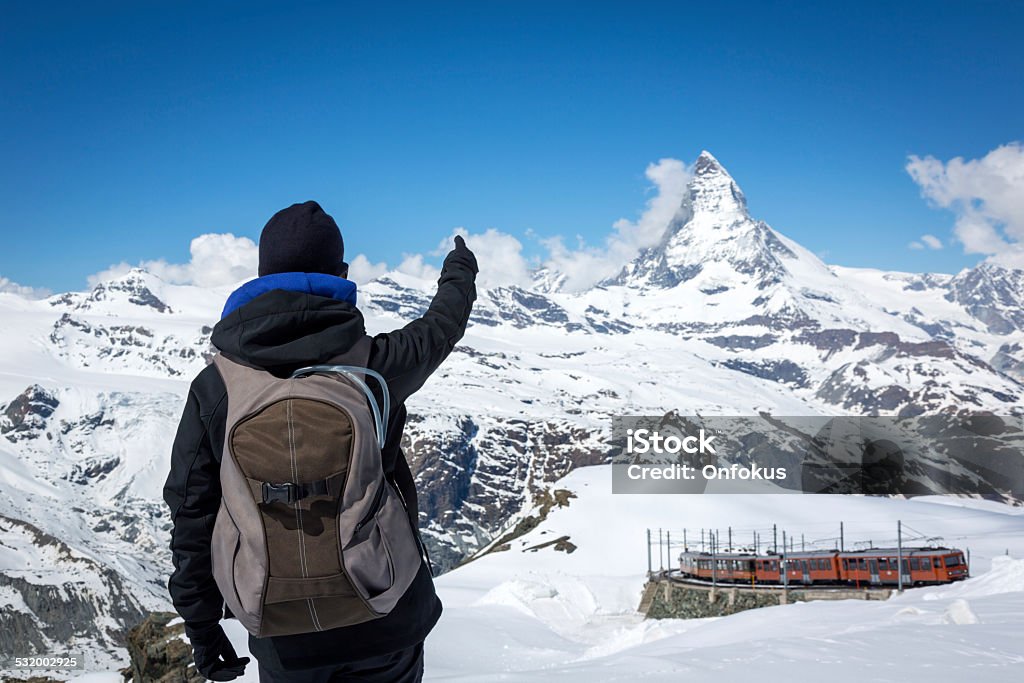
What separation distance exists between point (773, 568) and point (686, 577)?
6390mm

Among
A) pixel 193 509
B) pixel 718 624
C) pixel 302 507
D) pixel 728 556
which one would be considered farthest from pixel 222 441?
pixel 728 556

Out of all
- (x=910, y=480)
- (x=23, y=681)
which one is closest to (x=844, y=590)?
(x=23, y=681)

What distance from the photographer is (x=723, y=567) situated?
43.9 meters

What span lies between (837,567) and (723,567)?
21.6ft

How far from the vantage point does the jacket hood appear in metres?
3.32

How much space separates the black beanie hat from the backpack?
23.2 inches

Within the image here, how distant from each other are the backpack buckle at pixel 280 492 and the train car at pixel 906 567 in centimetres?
3933

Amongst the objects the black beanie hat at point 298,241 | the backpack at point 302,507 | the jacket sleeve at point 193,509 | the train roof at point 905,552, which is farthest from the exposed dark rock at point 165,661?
the train roof at point 905,552

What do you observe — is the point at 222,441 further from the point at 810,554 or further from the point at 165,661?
the point at 810,554

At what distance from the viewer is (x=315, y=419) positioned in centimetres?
325

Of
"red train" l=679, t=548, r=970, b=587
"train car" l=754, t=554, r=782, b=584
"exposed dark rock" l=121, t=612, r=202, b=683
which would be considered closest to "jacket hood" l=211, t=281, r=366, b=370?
"exposed dark rock" l=121, t=612, r=202, b=683

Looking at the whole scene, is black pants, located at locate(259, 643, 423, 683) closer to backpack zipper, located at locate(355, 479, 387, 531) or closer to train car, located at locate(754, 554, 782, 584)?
backpack zipper, located at locate(355, 479, 387, 531)

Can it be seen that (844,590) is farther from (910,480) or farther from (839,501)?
(910,480)

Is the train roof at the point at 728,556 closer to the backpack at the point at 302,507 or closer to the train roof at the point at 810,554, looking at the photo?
the train roof at the point at 810,554
